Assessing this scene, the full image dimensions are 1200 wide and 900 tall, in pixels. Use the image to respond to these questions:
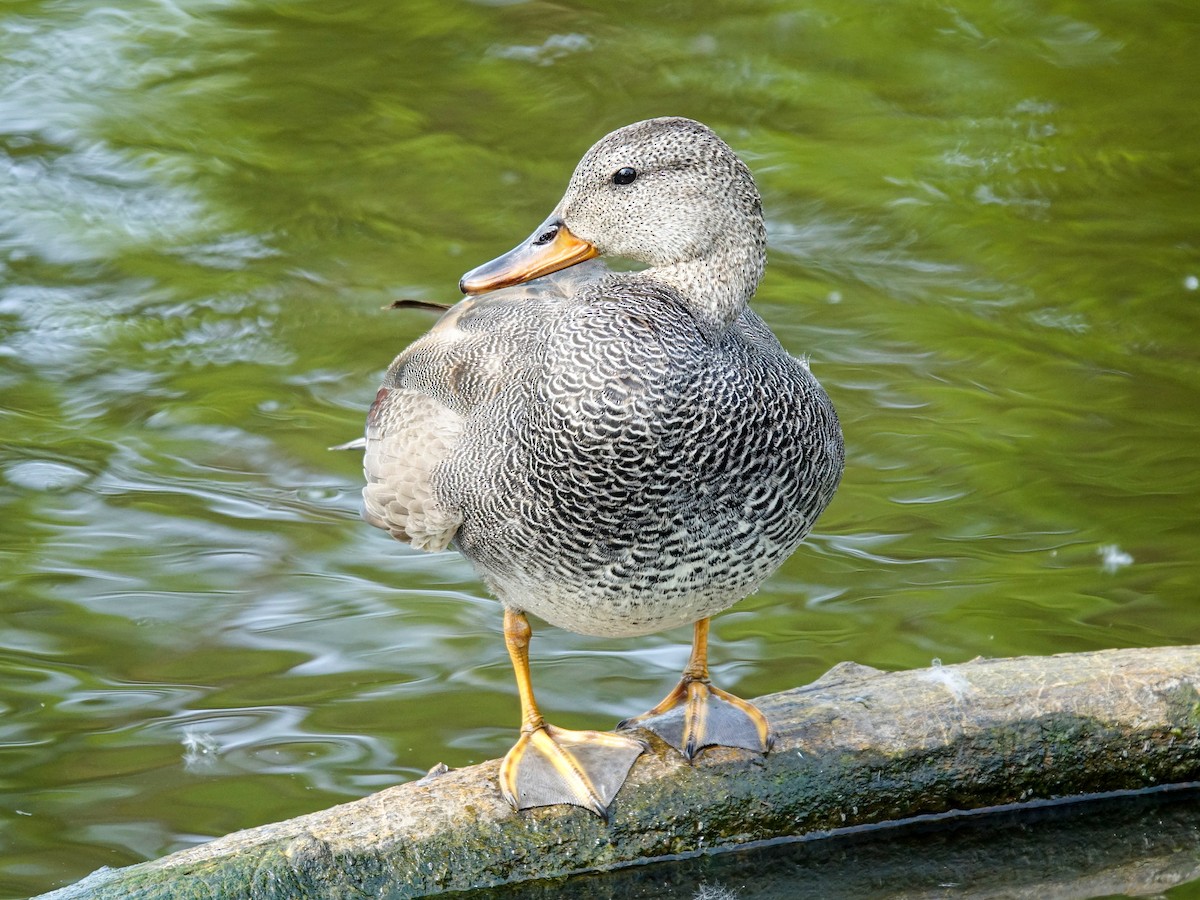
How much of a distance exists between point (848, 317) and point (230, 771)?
4.27 m

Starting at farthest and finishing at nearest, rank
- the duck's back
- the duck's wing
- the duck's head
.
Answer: the duck's wing
the duck's head
the duck's back

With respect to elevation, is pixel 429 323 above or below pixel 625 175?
below

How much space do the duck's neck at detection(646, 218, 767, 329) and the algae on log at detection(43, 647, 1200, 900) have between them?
1.10m

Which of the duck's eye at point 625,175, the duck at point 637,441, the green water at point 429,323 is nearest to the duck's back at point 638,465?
the duck at point 637,441

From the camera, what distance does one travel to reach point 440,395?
4.64 meters

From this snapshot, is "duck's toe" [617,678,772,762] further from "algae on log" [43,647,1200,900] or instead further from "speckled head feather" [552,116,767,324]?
"speckled head feather" [552,116,767,324]

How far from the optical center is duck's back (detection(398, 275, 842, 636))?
395cm

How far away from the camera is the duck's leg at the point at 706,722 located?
432 cm

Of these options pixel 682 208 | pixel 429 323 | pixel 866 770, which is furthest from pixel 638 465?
pixel 429 323

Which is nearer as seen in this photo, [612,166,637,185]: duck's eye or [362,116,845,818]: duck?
[362,116,845,818]: duck

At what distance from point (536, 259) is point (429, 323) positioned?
413cm

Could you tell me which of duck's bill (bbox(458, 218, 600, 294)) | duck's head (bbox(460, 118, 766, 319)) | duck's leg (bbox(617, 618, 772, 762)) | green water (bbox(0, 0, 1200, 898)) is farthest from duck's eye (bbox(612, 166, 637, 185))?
green water (bbox(0, 0, 1200, 898))

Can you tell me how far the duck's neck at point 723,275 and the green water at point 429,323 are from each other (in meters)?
1.89

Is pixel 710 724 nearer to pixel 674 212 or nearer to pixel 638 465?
pixel 638 465
